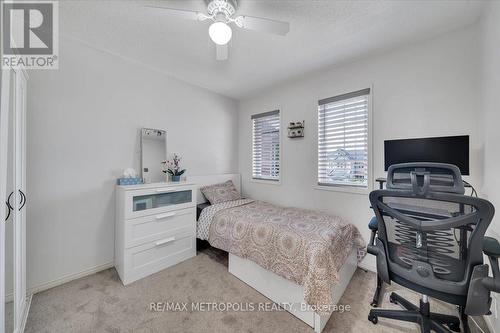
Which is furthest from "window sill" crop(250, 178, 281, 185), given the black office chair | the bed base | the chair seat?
the chair seat

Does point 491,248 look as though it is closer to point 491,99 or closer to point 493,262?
point 493,262

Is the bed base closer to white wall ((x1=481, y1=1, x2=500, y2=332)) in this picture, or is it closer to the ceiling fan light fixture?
white wall ((x1=481, y1=1, x2=500, y2=332))

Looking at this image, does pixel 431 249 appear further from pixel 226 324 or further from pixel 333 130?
pixel 333 130

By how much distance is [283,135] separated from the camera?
3.17m

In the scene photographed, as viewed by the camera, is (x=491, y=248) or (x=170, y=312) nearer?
(x=491, y=248)

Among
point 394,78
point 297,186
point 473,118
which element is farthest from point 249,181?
point 473,118

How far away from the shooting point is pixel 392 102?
217cm

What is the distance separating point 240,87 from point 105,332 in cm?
335

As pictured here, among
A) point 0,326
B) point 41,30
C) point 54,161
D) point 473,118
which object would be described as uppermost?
point 41,30

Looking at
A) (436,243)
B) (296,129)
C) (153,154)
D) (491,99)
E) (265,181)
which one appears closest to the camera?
(436,243)

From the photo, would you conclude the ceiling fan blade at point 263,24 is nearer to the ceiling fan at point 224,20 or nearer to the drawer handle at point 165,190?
the ceiling fan at point 224,20

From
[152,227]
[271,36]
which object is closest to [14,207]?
[152,227]

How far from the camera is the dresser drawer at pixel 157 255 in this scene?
205 cm

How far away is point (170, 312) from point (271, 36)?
2.80 metres
